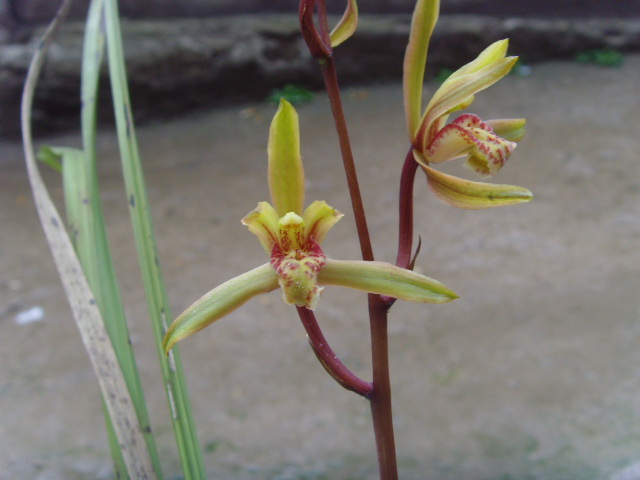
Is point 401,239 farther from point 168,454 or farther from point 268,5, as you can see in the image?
point 268,5

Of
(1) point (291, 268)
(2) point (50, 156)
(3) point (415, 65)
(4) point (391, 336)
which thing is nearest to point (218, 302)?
(1) point (291, 268)

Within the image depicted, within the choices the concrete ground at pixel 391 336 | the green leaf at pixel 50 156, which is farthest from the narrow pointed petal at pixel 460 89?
the concrete ground at pixel 391 336

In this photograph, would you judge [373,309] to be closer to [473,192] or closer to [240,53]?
[473,192]

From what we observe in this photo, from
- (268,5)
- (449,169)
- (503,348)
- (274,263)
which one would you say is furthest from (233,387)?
(268,5)

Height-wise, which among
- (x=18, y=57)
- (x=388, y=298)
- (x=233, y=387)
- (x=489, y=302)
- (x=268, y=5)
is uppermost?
(x=268, y=5)

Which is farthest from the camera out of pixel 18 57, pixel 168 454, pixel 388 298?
pixel 18 57

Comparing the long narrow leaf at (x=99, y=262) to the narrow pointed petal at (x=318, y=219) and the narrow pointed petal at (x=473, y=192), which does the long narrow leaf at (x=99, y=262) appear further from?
the narrow pointed petal at (x=473, y=192)
